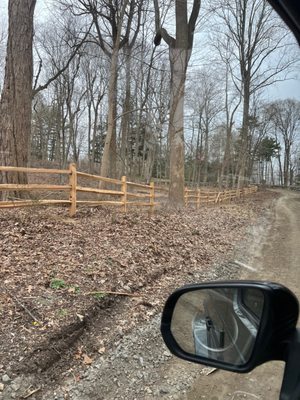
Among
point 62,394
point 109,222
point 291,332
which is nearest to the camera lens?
point 291,332

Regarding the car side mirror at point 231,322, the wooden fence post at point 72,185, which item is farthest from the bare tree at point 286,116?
the wooden fence post at point 72,185

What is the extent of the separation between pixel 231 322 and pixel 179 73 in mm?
11971

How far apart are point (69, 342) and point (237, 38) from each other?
905 inches

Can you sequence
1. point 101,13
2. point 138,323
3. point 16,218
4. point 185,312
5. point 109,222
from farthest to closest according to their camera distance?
point 101,13 < point 109,222 < point 16,218 < point 138,323 < point 185,312

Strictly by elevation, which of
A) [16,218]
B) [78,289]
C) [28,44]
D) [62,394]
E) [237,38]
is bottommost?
[62,394]

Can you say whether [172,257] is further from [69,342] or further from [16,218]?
[69,342]

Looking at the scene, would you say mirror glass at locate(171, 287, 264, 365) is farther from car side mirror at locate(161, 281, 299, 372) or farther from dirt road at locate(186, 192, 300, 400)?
dirt road at locate(186, 192, 300, 400)

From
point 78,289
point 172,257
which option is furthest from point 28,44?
point 78,289

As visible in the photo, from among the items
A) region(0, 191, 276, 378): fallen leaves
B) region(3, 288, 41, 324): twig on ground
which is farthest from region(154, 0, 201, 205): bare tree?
region(3, 288, 41, 324): twig on ground

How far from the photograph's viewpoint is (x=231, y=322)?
155cm

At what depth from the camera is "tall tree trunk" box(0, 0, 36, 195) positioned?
304 inches

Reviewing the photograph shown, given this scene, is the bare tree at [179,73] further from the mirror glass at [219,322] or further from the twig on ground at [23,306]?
the mirror glass at [219,322]

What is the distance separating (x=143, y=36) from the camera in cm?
1842

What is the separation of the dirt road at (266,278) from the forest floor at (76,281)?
33.0 inches
